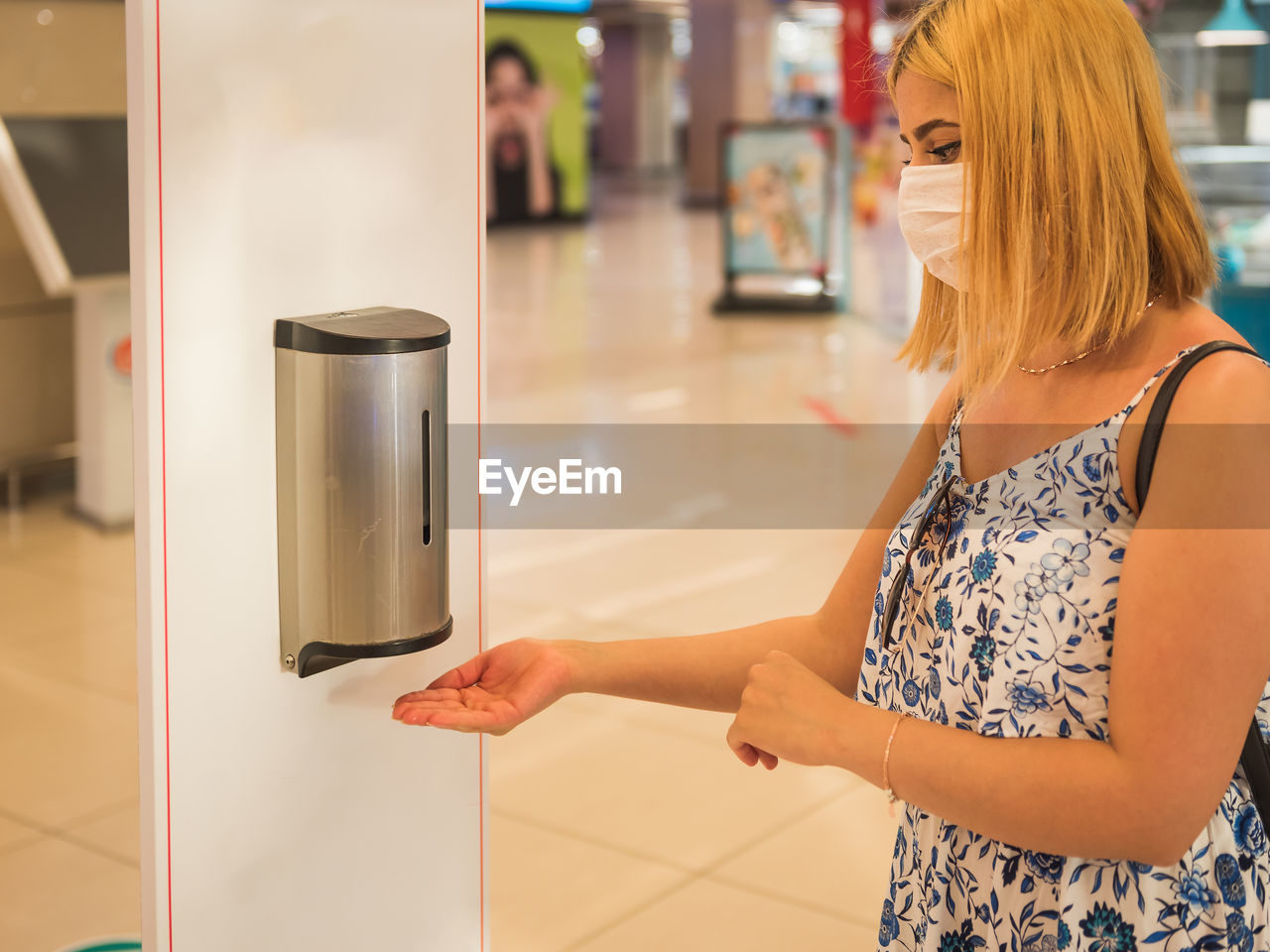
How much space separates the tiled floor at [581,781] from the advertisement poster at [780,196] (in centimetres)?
536

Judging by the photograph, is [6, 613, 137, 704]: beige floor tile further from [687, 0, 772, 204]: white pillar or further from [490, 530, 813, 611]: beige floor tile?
[687, 0, 772, 204]: white pillar

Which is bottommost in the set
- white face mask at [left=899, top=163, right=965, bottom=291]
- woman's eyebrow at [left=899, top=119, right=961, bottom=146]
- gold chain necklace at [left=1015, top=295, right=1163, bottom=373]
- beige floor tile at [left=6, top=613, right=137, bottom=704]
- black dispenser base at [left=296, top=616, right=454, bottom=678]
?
beige floor tile at [left=6, top=613, right=137, bottom=704]

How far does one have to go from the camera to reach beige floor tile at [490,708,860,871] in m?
2.96

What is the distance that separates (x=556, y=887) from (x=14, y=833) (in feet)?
3.93

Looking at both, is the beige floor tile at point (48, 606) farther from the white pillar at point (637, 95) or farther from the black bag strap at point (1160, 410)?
the white pillar at point (637, 95)

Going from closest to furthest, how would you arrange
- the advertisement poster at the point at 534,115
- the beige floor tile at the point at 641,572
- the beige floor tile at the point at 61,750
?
the beige floor tile at the point at 61,750, the beige floor tile at the point at 641,572, the advertisement poster at the point at 534,115

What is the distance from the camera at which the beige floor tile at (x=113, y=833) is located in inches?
114

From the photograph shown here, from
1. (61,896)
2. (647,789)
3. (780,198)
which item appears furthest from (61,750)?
(780,198)

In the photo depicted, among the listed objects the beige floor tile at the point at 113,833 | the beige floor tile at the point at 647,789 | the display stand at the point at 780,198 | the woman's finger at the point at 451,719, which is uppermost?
the display stand at the point at 780,198

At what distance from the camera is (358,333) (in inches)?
52.6

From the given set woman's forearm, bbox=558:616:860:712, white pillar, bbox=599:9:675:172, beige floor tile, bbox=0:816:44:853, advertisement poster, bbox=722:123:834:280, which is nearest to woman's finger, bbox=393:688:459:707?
woman's forearm, bbox=558:616:860:712

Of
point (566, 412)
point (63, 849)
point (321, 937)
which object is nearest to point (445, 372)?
point (321, 937)

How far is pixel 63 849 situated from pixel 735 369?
586cm

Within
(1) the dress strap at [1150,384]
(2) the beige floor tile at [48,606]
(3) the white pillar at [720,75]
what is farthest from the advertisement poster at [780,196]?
(3) the white pillar at [720,75]
